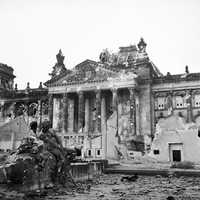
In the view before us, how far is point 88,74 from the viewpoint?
42719mm

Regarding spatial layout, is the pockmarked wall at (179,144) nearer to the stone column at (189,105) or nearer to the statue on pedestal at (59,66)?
the stone column at (189,105)

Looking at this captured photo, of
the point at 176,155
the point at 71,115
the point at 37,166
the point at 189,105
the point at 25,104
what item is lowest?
the point at 176,155

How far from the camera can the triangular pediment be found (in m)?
41.3

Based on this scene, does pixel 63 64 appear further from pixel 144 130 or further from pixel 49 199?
pixel 49 199

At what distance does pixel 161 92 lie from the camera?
135 ft

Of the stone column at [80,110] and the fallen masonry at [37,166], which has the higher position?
the stone column at [80,110]

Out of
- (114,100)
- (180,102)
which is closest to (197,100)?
(180,102)

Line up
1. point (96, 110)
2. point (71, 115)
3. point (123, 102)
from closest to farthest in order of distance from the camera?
1. point (96, 110)
2. point (123, 102)
3. point (71, 115)

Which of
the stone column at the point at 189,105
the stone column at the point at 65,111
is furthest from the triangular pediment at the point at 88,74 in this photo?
the stone column at the point at 189,105

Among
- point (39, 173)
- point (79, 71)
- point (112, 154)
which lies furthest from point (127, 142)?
point (39, 173)

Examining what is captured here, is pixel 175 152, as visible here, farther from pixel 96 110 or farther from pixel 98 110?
pixel 96 110

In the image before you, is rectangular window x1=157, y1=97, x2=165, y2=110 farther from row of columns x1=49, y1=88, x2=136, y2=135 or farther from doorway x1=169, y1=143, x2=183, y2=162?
doorway x1=169, y1=143, x2=183, y2=162

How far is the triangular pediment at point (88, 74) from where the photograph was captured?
4130 cm

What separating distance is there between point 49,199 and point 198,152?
2171cm
